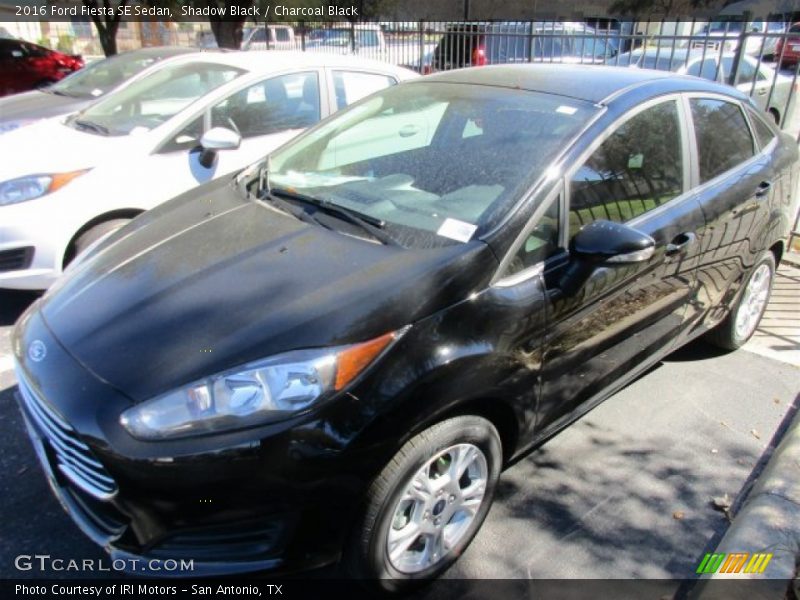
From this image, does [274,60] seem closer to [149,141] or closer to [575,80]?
[149,141]

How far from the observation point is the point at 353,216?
97.7 inches

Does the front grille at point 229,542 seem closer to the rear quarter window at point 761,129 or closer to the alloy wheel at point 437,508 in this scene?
the alloy wheel at point 437,508

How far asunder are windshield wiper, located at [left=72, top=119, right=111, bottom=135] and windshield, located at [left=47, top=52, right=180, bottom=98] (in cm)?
142

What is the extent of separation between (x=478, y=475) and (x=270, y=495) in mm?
852

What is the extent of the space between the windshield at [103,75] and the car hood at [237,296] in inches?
177

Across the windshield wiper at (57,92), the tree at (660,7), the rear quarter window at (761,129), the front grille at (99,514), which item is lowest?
the front grille at (99,514)

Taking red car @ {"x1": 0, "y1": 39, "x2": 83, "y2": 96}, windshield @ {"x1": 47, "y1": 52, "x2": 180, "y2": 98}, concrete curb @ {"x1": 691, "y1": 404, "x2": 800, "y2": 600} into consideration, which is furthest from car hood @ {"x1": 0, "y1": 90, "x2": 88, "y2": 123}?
red car @ {"x1": 0, "y1": 39, "x2": 83, "y2": 96}

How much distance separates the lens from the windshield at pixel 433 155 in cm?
238

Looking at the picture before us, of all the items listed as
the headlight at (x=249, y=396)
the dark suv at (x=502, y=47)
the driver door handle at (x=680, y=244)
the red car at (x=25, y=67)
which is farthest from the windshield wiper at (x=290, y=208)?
the red car at (x=25, y=67)

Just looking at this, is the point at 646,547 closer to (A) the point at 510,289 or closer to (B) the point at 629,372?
(B) the point at 629,372

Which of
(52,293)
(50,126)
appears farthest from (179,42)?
(52,293)

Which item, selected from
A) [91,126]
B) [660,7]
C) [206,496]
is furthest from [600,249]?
[660,7]

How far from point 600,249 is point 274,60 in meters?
3.63

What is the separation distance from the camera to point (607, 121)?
101 inches
